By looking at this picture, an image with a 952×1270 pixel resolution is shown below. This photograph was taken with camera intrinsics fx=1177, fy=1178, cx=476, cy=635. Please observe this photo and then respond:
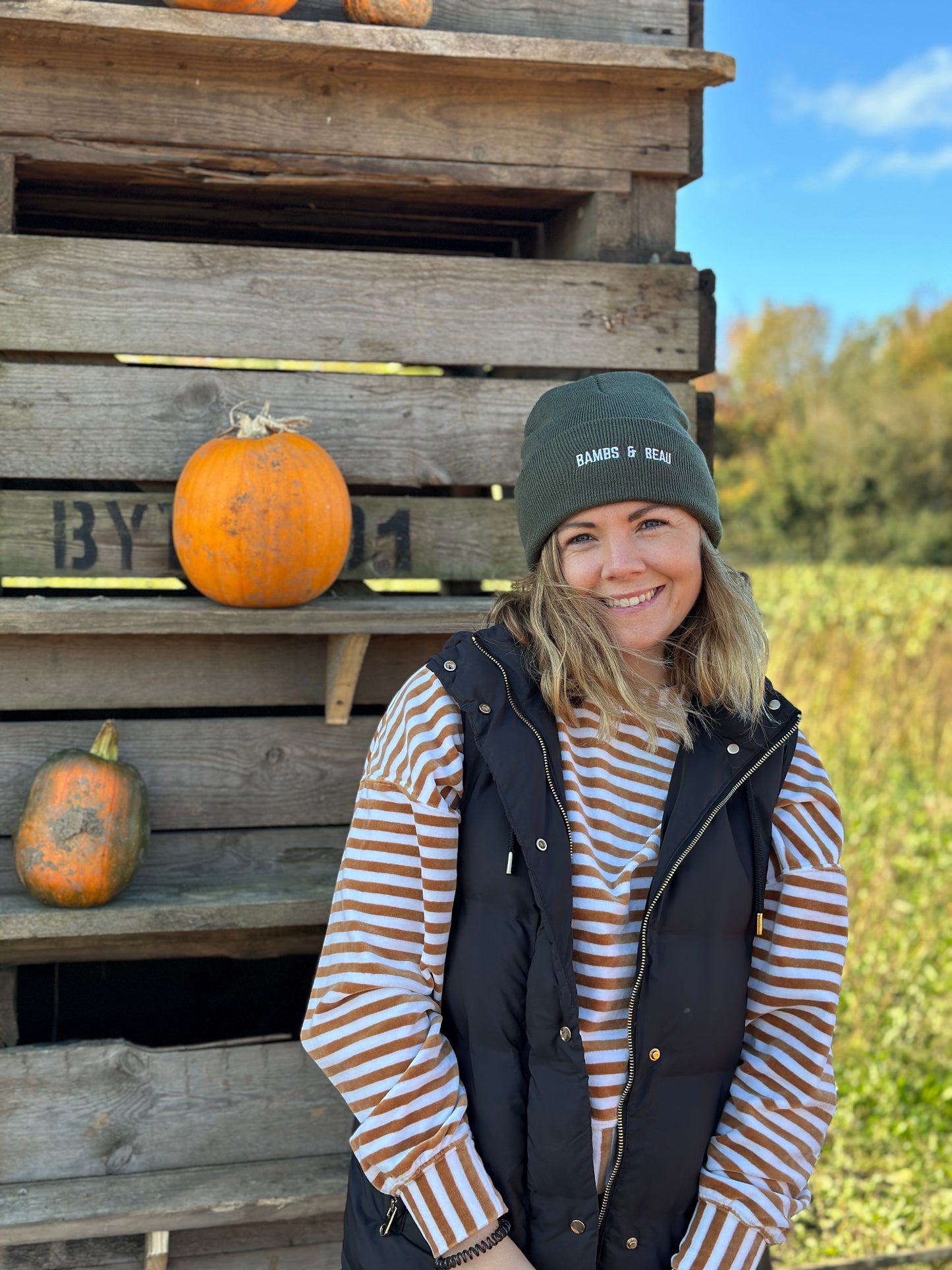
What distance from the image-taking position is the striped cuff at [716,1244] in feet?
5.85

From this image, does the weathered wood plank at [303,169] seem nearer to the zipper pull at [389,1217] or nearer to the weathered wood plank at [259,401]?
the weathered wood plank at [259,401]

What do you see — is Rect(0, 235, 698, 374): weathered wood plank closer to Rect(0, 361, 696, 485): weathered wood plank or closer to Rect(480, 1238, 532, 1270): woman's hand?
Rect(0, 361, 696, 485): weathered wood plank

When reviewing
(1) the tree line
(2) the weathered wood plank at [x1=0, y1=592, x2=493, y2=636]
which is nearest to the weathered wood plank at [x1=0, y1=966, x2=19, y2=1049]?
(2) the weathered wood plank at [x1=0, y1=592, x2=493, y2=636]

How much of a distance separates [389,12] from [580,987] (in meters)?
2.11

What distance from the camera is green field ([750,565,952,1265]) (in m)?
3.89

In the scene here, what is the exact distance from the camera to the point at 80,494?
2734mm

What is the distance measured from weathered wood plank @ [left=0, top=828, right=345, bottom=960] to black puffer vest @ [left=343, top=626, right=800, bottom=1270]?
0.77 meters

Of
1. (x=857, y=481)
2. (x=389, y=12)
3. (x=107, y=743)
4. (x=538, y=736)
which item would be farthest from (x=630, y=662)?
(x=857, y=481)

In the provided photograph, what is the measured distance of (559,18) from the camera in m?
2.82

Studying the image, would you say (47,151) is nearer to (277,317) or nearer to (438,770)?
(277,317)

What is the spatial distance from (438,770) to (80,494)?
1.39 m

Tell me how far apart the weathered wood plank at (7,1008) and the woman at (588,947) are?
3.94 ft

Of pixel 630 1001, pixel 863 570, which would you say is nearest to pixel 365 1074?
pixel 630 1001

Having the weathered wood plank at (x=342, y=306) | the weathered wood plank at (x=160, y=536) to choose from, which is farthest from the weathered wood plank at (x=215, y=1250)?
the weathered wood plank at (x=342, y=306)
